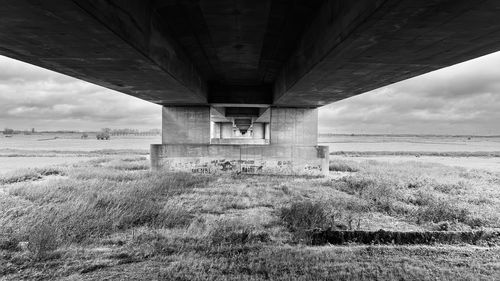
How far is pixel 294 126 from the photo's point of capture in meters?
19.5

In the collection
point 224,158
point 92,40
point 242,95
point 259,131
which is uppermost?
point 242,95

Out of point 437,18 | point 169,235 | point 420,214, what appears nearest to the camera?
point 437,18

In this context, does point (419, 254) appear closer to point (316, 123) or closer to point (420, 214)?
point (420, 214)

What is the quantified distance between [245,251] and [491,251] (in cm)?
495

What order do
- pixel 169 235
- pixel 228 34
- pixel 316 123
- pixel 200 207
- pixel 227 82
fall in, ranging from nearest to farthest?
pixel 169 235
pixel 228 34
pixel 200 207
pixel 227 82
pixel 316 123

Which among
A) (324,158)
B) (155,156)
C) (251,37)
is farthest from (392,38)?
(155,156)

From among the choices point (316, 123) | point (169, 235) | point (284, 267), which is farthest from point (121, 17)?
point (316, 123)

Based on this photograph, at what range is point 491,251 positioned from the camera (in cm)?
579

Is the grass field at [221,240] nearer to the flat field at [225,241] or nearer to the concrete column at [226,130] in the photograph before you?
the flat field at [225,241]

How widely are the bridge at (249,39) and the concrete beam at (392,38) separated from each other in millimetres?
21

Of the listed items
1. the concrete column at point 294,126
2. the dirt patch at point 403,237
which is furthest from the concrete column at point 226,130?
the dirt patch at point 403,237

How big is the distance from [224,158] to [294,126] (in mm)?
5229

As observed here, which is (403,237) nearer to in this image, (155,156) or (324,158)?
(324,158)

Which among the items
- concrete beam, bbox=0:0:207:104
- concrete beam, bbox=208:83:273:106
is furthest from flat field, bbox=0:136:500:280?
concrete beam, bbox=208:83:273:106
